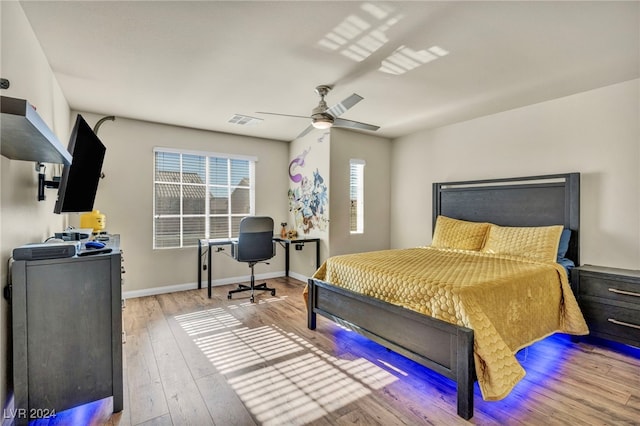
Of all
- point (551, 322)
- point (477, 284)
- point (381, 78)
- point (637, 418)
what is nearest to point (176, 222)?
point (381, 78)

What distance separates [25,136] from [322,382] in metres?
2.18

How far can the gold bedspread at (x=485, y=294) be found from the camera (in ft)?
6.12

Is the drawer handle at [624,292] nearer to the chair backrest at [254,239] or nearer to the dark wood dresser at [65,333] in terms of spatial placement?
the chair backrest at [254,239]

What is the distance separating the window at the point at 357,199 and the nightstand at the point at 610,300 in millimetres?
2807

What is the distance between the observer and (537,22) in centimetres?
205

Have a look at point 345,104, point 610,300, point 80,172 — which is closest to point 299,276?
point 345,104

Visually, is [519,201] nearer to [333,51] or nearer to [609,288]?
[609,288]

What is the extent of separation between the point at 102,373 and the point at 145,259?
9.28 ft

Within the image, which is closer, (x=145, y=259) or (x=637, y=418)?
(x=637, y=418)

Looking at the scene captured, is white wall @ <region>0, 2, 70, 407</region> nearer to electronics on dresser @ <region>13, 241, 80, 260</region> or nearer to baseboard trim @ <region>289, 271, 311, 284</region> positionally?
electronics on dresser @ <region>13, 241, 80, 260</region>

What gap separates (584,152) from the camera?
328cm

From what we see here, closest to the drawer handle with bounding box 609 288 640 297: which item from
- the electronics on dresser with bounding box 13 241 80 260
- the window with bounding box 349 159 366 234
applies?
the window with bounding box 349 159 366 234

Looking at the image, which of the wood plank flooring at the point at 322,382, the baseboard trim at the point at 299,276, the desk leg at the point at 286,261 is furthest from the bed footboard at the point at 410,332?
the desk leg at the point at 286,261

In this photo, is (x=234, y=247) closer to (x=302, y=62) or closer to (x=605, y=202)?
(x=302, y=62)
